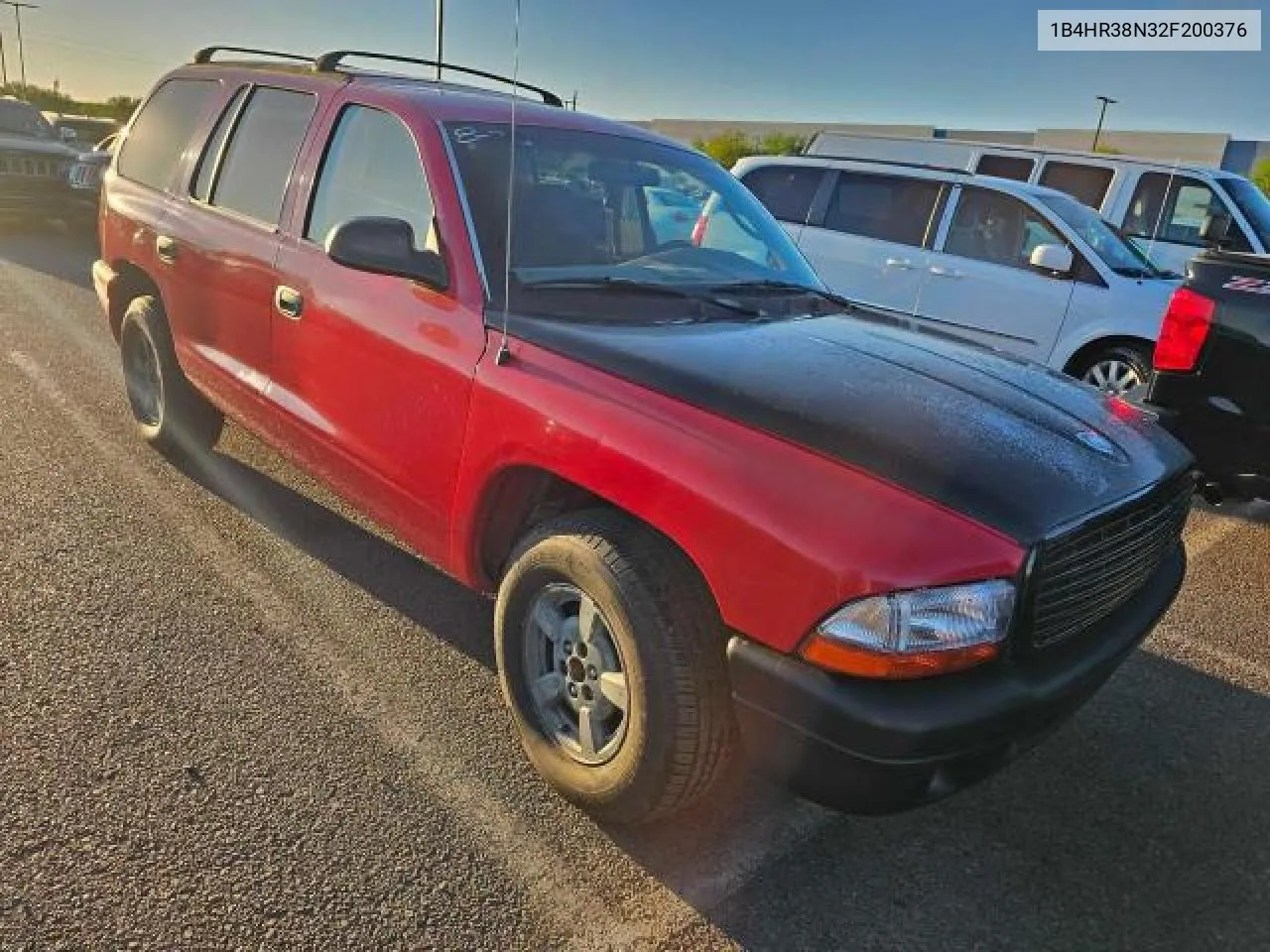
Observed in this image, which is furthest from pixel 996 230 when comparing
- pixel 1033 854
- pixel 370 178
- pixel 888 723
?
pixel 888 723

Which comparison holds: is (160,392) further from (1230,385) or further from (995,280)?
(995,280)

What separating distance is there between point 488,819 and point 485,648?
2.96 ft

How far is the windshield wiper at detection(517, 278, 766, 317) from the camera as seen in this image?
2.85 m

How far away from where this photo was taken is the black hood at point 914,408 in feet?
6.82

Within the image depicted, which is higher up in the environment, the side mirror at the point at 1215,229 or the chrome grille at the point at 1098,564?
the side mirror at the point at 1215,229

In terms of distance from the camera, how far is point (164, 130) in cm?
468

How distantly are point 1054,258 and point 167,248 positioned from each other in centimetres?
537

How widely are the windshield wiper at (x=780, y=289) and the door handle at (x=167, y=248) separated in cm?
250

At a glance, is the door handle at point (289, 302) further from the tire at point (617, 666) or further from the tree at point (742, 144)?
the tree at point (742, 144)

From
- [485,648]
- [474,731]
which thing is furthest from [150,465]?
[474,731]

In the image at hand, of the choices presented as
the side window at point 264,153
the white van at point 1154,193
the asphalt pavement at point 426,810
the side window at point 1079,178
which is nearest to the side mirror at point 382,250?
the side window at point 264,153

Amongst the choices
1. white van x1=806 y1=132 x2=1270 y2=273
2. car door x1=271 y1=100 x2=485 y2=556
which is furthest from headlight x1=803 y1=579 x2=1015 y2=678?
white van x1=806 y1=132 x2=1270 y2=273

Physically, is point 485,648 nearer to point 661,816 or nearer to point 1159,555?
point 661,816

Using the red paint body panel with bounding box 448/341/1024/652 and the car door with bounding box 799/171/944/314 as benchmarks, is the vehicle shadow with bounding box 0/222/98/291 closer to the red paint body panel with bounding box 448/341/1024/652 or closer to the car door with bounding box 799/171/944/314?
the car door with bounding box 799/171/944/314
